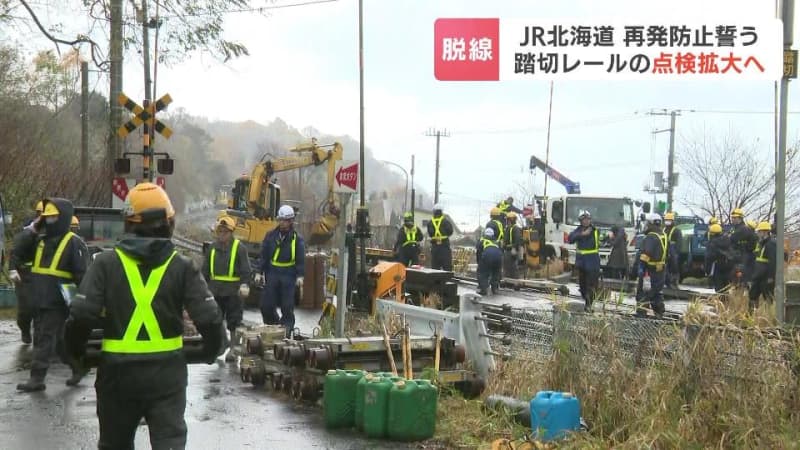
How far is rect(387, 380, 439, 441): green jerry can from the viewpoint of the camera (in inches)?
307

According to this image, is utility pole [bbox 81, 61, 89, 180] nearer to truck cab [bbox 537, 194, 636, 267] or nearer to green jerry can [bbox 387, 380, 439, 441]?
truck cab [bbox 537, 194, 636, 267]

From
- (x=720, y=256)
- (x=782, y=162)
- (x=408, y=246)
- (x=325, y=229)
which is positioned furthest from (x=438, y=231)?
(x=782, y=162)

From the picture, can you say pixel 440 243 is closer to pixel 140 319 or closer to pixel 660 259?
pixel 660 259

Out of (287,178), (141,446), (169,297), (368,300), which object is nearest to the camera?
(169,297)

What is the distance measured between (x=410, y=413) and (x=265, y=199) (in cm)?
1755

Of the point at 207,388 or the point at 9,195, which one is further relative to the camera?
the point at 9,195

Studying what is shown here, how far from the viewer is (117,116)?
21.5 metres

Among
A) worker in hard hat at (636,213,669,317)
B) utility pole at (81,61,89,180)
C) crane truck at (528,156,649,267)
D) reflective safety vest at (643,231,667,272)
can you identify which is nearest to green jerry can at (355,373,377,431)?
worker in hard hat at (636,213,669,317)

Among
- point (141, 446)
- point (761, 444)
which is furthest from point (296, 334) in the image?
point (761, 444)

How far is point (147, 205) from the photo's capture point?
491cm

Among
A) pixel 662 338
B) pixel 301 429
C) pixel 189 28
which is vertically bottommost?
pixel 301 429

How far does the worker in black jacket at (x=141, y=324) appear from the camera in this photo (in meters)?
4.79

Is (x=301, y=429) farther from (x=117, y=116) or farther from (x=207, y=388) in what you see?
(x=117, y=116)

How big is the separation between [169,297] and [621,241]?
55.7ft
